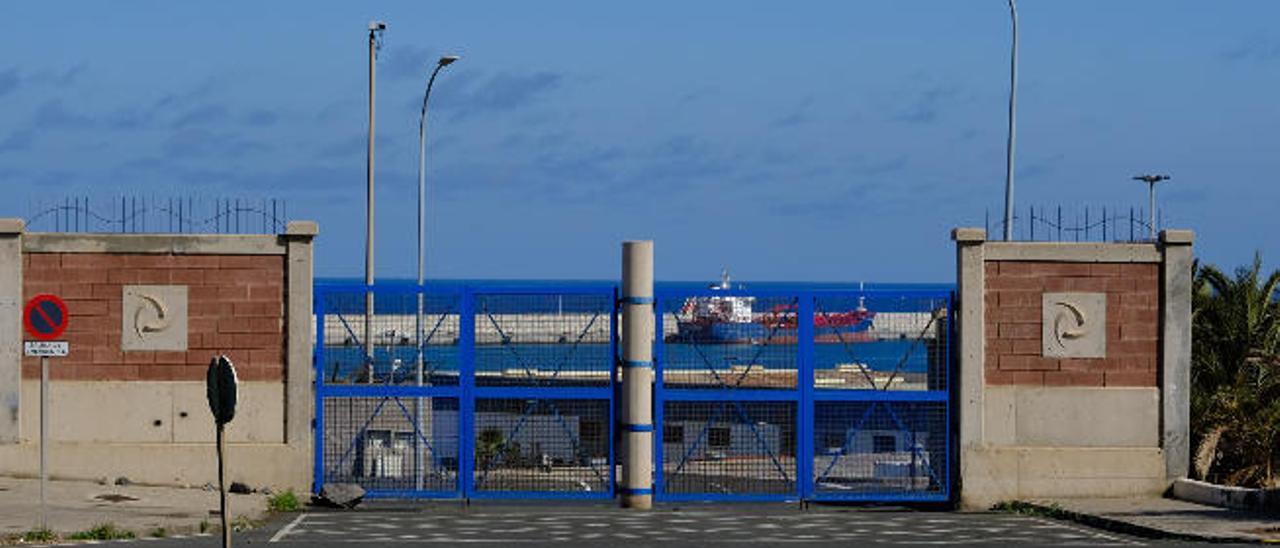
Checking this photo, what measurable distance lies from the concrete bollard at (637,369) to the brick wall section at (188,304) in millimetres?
4919

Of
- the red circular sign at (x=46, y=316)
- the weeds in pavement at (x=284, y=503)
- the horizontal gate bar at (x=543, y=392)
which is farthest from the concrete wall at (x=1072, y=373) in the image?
the red circular sign at (x=46, y=316)

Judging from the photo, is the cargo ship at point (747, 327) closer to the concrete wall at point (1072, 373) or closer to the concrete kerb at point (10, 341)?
the concrete wall at point (1072, 373)

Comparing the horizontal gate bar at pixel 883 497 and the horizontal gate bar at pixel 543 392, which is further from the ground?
the horizontal gate bar at pixel 543 392

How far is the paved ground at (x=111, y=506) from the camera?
27.5m

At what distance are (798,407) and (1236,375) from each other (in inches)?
446

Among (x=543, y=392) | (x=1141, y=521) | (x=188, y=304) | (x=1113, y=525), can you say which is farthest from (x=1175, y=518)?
(x=188, y=304)

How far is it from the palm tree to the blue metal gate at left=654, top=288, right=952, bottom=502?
4.87 metres

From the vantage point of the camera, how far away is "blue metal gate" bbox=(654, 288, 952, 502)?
3300 centimetres

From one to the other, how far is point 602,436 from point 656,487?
3.49 ft

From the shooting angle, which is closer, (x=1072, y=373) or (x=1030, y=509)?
(x=1030, y=509)

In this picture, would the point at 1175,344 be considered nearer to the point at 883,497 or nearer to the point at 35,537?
the point at 883,497

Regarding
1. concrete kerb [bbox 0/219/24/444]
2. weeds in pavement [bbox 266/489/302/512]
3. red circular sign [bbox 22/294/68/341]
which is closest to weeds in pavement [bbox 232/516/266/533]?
weeds in pavement [bbox 266/489/302/512]

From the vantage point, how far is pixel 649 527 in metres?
28.8

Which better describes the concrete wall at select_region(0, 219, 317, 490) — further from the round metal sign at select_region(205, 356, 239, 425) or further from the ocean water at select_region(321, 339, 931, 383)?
the round metal sign at select_region(205, 356, 239, 425)
